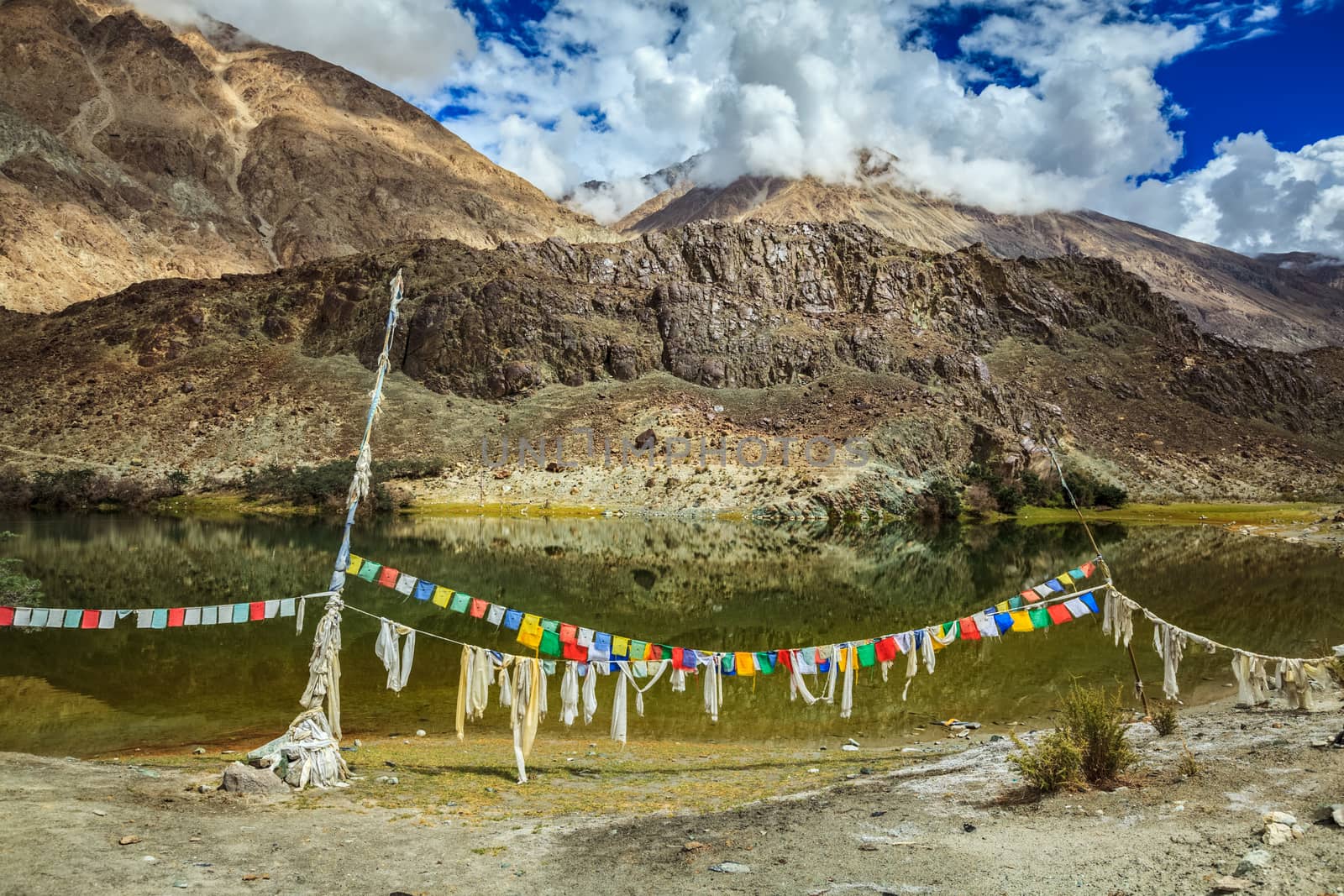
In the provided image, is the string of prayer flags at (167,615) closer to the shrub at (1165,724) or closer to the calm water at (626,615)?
the calm water at (626,615)

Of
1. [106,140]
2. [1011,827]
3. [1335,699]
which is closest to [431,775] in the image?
[1011,827]

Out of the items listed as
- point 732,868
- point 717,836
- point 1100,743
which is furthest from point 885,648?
point 732,868

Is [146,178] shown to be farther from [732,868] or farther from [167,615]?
[732,868]

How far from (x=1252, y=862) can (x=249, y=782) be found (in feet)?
35.2

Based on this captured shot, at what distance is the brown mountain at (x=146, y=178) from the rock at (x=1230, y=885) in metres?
148

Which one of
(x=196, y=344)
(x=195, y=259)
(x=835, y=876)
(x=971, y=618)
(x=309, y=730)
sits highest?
(x=195, y=259)

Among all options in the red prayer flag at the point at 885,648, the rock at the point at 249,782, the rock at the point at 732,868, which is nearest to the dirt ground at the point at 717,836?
the rock at the point at 732,868

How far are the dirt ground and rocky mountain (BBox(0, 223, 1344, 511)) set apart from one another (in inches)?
2680

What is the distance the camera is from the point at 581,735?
1584 cm

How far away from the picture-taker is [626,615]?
90.8 feet

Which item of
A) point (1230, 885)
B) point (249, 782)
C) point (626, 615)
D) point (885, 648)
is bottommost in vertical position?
point (1230, 885)

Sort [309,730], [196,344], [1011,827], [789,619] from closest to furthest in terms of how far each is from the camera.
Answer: [1011,827] < [309,730] < [789,619] < [196,344]

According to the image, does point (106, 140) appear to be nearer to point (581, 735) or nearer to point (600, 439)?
point (600, 439)

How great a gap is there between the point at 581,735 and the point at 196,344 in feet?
370
